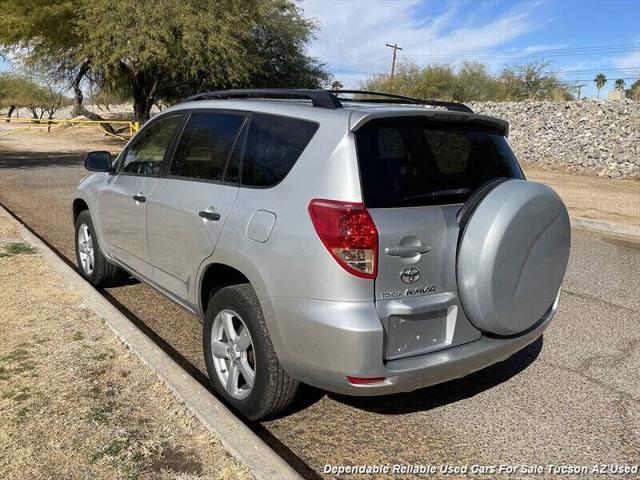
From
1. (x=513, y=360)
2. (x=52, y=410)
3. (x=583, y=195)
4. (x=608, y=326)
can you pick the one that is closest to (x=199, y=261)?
(x=52, y=410)

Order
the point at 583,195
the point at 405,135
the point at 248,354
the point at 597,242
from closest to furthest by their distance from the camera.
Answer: the point at 405,135, the point at 248,354, the point at 597,242, the point at 583,195

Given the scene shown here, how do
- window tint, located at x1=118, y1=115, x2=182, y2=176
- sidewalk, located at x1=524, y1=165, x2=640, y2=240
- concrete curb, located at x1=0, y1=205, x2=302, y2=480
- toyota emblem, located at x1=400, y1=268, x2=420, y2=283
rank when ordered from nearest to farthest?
concrete curb, located at x1=0, y1=205, x2=302, y2=480, toyota emblem, located at x1=400, y1=268, x2=420, y2=283, window tint, located at x1=118, y1=115, x2=182, y2=176, sidewalk, located at x1=524, y1=165, x2=640, y2=240

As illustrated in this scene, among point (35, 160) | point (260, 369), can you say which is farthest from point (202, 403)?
point (35, 160)

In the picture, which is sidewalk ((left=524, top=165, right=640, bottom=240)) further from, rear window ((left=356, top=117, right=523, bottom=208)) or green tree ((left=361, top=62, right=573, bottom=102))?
Result: green tree ((left=361, top=62, right=573, bottom=102))

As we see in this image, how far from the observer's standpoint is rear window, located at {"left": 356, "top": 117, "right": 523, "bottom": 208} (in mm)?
2828

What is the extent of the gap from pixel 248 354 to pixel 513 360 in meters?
2.11

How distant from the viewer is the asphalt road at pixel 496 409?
3061 mm

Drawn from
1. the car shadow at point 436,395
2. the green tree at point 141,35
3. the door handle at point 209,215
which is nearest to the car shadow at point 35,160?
the green tree at point 141,35

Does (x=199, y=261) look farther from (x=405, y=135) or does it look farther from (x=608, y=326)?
(x=608, y=326)

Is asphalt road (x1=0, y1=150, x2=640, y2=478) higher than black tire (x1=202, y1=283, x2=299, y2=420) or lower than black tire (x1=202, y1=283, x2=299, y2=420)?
lower

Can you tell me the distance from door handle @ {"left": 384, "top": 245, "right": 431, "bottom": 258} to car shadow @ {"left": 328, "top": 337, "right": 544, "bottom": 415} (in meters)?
1.21

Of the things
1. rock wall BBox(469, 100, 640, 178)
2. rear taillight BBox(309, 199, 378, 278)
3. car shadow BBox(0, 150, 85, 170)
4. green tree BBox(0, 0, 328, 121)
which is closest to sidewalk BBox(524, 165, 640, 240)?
rock wall BBox(469, 100, 640, 178)

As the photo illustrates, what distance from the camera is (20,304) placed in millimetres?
4766

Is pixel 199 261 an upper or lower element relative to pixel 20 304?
upper
